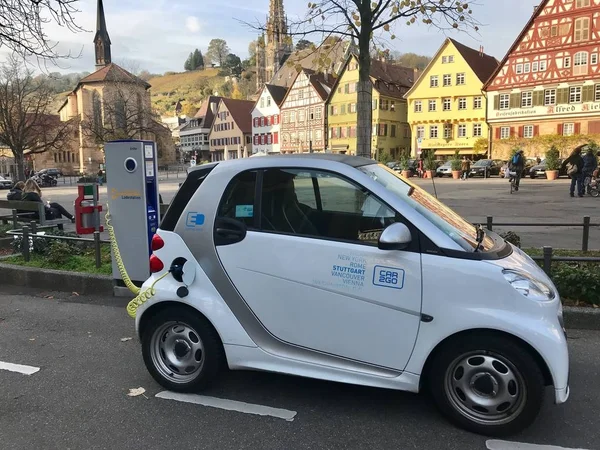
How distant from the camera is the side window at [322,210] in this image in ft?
12.1

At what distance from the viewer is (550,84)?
49719 millimetres

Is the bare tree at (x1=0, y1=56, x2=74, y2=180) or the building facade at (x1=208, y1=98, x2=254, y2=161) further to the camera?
the building facade at (x1=208, y1=98, x2=254, y2=161)

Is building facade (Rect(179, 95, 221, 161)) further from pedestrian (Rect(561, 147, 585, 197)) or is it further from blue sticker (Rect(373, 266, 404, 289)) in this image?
blue sticker (Rect(373, 266, 404, 289))

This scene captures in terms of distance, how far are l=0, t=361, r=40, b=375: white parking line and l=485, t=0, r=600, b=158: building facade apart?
5130cm

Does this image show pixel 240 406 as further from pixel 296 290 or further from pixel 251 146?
pixel 251 146

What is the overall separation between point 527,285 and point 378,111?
207 feet

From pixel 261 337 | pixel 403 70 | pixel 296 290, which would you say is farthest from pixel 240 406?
pixel 403 70

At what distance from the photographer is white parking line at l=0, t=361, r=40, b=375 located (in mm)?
4664

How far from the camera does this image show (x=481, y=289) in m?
A: 3.31

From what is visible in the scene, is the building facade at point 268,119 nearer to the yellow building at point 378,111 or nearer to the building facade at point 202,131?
the yellow building at point 378,111

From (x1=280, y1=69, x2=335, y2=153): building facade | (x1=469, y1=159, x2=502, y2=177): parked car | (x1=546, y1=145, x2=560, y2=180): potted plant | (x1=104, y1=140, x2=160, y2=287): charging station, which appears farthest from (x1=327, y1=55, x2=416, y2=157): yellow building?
(x1=104, y1=140, x2=160, y2=287): charging station

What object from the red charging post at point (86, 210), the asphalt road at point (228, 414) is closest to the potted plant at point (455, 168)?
the red charging post at point (86, 210)

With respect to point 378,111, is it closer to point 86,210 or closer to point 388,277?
point 86,210

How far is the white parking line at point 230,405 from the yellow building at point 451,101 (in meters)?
53.9
